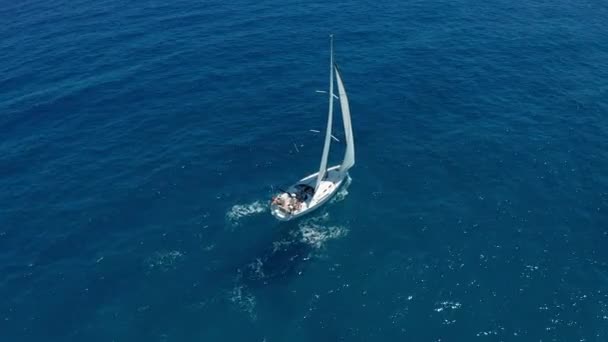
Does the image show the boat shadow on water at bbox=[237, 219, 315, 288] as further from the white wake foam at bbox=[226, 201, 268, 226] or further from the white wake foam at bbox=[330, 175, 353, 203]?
the white wake foam at bbox=[330, 175, 353, 203]

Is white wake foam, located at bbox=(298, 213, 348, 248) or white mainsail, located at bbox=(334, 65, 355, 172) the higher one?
white mainsail, located at bbox=(334, 65, 355, 172)

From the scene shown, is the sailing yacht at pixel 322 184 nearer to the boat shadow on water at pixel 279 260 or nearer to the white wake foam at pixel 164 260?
the boat shadow on water at pixel 279 260

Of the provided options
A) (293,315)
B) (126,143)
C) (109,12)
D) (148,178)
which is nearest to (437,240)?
(293,315)

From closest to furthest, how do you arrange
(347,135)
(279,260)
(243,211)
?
(279,260), (347,135), (243,211)

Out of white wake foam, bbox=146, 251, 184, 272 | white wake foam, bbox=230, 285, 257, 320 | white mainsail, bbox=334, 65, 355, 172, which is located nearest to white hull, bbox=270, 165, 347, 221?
white mainsail, bbox=334, 65, 355, 172

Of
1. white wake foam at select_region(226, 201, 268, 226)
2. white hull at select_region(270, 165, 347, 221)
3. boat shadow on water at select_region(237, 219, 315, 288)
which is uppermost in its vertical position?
white hull at select_region(270, 165, 347, 221)

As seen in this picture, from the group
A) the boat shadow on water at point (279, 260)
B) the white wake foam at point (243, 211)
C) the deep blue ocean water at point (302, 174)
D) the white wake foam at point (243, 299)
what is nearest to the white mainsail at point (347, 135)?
the deep blue ocean water at point (302, 174)

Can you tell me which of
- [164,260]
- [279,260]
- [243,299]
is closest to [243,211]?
[279,260]

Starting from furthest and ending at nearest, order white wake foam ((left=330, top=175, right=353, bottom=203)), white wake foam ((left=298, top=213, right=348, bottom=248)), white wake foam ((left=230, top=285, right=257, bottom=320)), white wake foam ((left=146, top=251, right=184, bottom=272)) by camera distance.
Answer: white wake foam ((left=330, top=175, right=353, bottom=203)) → white wake foam ((left=298, top=213, right=348, bottom=248)) → white wake foam ((left=146, top=251, right=184, bottom=272)) → white wake foam ((left=230, top=285, right=257, bottom=320))

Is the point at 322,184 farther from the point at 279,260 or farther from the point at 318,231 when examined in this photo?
the point at 279,260
